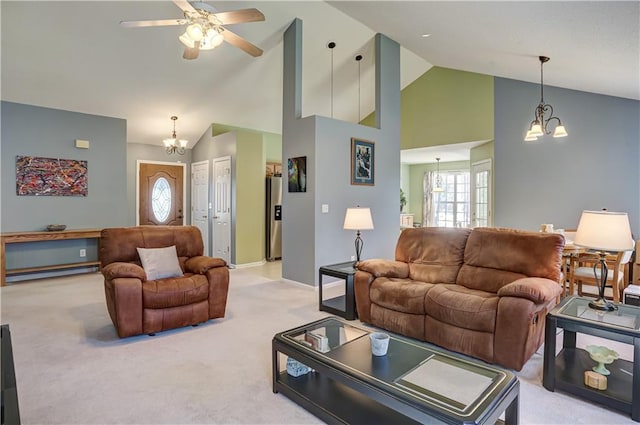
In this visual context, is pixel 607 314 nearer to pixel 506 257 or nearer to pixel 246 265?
pixel 506 257

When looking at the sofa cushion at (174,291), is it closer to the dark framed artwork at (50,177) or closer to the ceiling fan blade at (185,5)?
the ceiling fan blade at (185,5)

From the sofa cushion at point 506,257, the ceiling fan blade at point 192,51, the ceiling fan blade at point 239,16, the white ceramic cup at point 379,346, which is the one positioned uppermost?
the ceiling fan blade at point 239,16

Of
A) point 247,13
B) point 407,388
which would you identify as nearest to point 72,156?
point 247,13

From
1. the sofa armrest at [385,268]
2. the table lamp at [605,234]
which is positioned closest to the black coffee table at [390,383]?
Result: the sofa armrest at [385,268]

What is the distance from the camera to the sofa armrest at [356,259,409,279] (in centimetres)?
337

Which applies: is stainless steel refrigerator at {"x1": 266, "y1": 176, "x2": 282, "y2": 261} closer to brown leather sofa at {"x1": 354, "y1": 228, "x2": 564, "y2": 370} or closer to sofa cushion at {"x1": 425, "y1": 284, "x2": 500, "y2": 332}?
brown leather sofa at {"x1": 354, "y1": 228, "x2": 564, "y2": 370}

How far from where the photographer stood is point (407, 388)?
164cm

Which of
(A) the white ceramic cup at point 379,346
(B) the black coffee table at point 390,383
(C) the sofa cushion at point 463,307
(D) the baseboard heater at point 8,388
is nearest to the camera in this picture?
(D) the baseboard heater at point 8,388

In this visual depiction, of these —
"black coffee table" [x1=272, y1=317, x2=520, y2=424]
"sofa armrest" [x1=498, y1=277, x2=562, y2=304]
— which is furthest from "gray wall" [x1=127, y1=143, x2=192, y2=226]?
"sofa armrest" [x1=498, y1=277, x2=562, y2=304]

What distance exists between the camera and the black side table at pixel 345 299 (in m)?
3.61

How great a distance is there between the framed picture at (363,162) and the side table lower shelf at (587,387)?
11.4 ft

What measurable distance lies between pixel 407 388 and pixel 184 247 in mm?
3095

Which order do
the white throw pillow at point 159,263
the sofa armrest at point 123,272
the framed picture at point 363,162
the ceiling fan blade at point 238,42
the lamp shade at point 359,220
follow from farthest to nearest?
1. the framed picture at point 363,162
2. the lamp shade at point 359,220
3. the white throw pillow at point 159,263
4. the ceiling fan blade at point 238,42
5. the sofa armrest at point 123,272

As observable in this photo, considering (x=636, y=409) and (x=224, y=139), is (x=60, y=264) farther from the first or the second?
(x=636, y=409)
